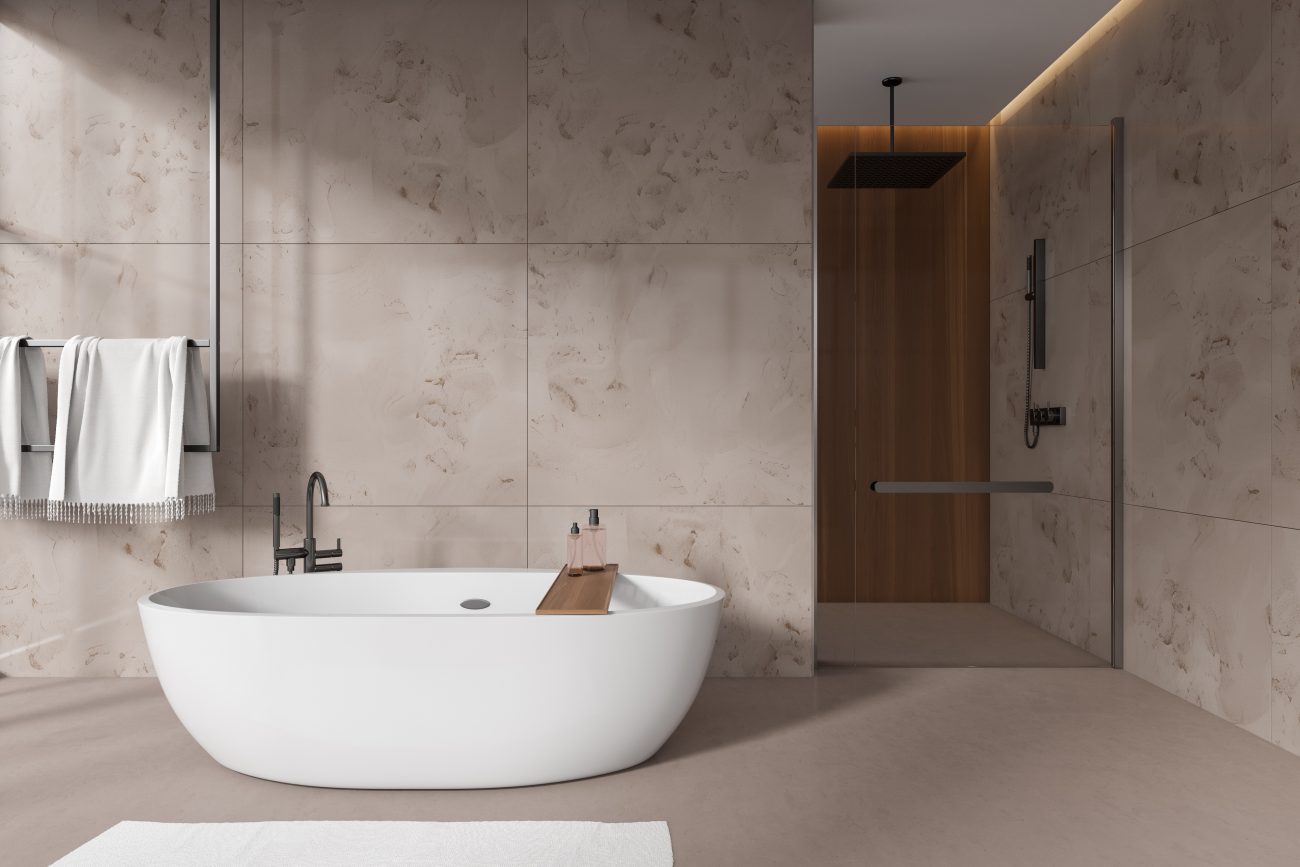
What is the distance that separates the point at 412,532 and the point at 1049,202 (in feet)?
8.82

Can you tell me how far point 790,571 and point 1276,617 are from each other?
1475 millimetres

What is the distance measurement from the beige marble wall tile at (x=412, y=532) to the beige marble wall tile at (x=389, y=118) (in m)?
0.99

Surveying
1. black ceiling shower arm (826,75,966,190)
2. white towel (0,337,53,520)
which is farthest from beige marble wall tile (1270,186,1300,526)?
white towel (0,337,53,520)

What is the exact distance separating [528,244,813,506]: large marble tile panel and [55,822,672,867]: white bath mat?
4.87 ft

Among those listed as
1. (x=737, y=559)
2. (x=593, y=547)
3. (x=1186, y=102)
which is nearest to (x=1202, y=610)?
(x=737, y=559)

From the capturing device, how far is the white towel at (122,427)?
10.3 feet

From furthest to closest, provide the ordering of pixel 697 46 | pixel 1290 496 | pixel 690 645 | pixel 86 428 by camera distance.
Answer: pixel 697 46 < pixel 86 428 < pixel 1290 496 < pixel 690 645

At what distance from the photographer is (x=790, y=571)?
339 centimetres

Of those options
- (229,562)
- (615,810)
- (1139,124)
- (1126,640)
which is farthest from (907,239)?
(229,562)

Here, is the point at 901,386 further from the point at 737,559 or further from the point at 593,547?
the point at 593,547

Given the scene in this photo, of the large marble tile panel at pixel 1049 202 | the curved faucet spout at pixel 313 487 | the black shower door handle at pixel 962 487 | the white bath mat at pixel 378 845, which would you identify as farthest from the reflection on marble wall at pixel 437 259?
the white bath mat at pixel 378 845

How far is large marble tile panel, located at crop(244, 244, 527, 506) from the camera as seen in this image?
132 inches

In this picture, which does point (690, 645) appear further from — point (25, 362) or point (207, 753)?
point (25, 362)

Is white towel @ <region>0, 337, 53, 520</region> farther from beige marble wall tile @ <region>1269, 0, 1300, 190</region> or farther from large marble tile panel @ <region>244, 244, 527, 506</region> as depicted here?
beige marble wall tile @ <region>1269, 0, 1300, 190</region>
